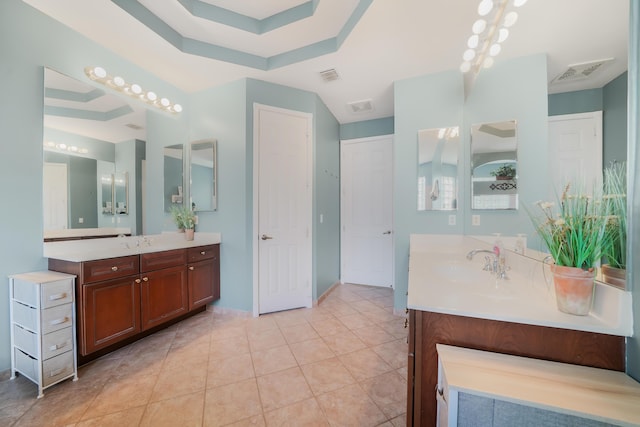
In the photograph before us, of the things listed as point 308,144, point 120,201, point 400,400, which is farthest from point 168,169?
point 400,400

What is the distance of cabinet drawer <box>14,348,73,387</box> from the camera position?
4.84 feet

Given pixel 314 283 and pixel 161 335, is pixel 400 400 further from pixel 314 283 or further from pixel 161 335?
pixel 161 335

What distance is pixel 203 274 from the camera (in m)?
2.59

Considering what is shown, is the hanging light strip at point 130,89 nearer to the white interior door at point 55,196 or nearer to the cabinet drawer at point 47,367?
the white interior door at point 55,196

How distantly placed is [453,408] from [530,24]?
2131 millimetres

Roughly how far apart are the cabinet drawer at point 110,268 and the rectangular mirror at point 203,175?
95 cm

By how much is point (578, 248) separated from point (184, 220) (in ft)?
10.2

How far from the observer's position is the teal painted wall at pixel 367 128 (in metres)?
3.67

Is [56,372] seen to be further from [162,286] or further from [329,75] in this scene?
[329,75]

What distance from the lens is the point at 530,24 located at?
1.46 meters

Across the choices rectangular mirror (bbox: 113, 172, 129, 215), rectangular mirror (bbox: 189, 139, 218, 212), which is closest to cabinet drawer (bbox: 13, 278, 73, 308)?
rectangular mirror (bbox: 113, 172, 129, 215)

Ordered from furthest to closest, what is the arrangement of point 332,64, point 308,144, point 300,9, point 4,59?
point 308,144 < point 332,64 < point 300,9 < point 4,59

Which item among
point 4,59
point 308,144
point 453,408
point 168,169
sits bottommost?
point 453,408

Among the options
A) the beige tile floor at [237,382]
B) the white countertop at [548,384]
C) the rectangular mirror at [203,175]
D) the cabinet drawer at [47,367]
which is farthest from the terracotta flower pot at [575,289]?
the rectangular mirror at [203,175]
